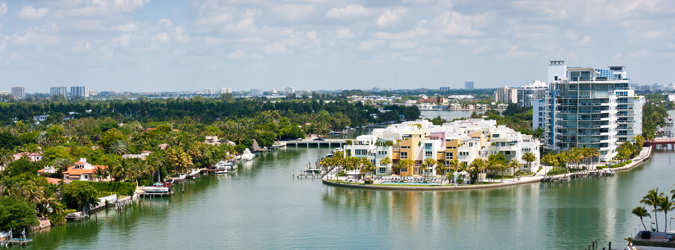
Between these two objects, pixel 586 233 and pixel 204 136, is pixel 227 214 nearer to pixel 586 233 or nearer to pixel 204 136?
pixel 586 233

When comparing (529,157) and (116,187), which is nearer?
(116,187)

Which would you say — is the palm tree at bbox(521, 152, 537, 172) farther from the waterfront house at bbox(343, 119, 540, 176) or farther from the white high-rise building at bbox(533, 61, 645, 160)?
the white high-rise building at bbox(533, 61, 645, 160)

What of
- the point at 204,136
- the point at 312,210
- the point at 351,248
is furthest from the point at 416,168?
the point at 204,136

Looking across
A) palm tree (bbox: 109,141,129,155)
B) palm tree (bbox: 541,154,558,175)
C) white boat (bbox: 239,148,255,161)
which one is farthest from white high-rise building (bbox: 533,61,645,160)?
palm tree (bbox: 109,141,129,155)

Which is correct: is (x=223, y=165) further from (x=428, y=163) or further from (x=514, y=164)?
(x=514, y=164)

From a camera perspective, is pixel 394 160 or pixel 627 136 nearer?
pixel 394 160

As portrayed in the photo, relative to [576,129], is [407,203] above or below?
below

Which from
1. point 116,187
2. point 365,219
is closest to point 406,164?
point 365,219
